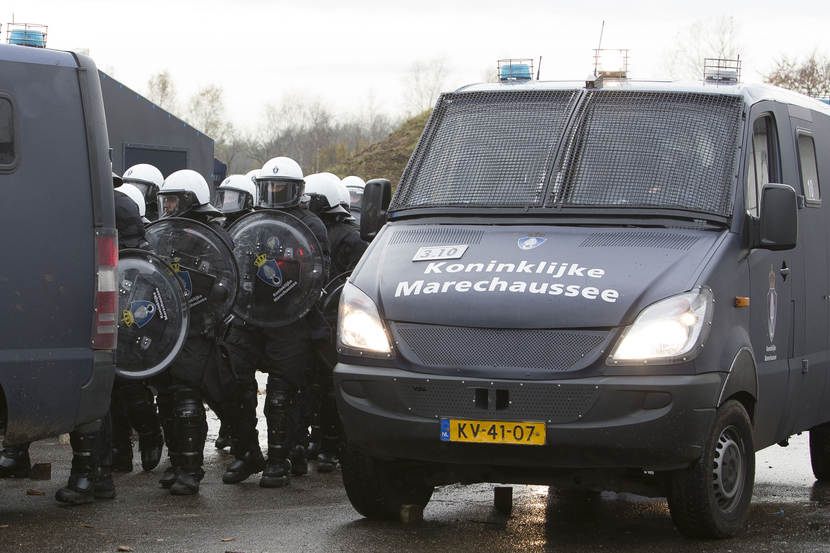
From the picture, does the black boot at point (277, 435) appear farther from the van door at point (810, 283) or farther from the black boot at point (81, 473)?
the van door at point (810, 283)

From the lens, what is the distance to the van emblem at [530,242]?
6629mm

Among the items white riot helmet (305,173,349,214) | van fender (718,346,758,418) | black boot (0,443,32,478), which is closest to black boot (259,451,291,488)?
black boot (0,443,32,478)

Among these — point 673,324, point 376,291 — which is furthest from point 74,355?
point 673,324

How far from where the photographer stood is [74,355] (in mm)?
6875

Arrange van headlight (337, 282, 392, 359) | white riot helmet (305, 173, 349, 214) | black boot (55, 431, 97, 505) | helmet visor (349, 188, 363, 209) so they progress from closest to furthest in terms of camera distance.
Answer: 1. van headlight (337, 282, 392, 359)
2. black boot (55, 431, 97, 505)
3. white riot helmet (305, 173, 349, 214)
4. helmet visor (349, 188, 363, 209)

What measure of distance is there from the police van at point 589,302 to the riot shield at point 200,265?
1.25m

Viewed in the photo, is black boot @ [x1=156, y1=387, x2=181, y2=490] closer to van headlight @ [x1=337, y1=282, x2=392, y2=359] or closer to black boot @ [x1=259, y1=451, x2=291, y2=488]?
black boot @ [x1=259, y1=451, x2=291, y2=488]

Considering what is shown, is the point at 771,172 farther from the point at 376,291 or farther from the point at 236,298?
the point at 236,298

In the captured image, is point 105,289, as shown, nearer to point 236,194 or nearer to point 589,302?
point 589,302

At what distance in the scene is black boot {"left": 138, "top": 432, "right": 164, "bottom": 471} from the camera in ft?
30.7

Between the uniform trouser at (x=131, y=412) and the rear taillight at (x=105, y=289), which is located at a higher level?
the rear taillight at (x=105, y=289)

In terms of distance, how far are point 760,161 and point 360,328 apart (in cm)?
240

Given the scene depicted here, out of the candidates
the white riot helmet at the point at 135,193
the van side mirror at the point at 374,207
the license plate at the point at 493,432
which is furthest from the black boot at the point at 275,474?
the license plate at the point at 493,432

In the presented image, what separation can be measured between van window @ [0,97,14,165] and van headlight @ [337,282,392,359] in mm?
1758
